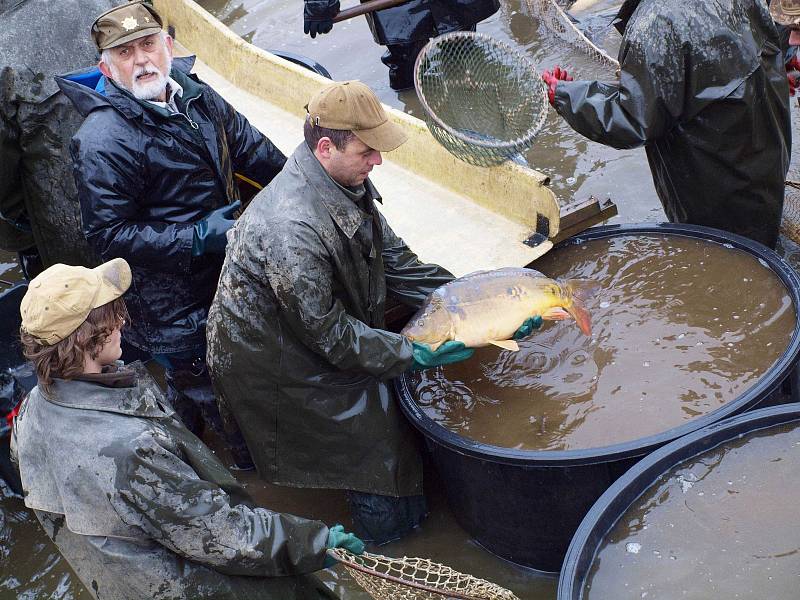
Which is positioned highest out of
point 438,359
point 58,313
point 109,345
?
point 58,313

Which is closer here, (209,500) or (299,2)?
(209,500)

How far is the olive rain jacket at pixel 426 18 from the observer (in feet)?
25.2

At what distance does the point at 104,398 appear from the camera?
263 cm

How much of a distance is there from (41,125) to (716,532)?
414 centimetres

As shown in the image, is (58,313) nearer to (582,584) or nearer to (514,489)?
(582,584)

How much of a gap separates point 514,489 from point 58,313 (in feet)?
6.49

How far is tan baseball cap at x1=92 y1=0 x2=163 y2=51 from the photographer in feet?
13.6

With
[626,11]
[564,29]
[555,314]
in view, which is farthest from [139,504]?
[564,29]

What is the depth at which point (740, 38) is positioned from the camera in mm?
4027

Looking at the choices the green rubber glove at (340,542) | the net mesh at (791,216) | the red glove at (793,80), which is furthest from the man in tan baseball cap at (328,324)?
the red glove at (793,80)

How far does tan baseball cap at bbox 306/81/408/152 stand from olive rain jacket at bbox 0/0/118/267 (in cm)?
213

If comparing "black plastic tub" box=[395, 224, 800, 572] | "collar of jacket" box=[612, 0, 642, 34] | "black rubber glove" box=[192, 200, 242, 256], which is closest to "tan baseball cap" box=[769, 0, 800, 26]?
"collar of jacket" box=[612, 0, 642, 34]

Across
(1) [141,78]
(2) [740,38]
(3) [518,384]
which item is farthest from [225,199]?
(2) [740,38]

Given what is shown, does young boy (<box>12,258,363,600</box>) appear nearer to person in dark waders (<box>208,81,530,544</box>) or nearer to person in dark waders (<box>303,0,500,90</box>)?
person in dark waders (<box>208,81,530,544</box>)
